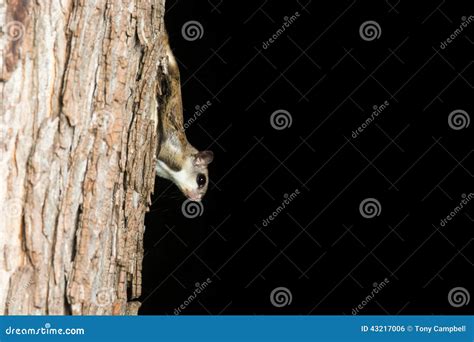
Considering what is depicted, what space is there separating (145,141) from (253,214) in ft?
9.76

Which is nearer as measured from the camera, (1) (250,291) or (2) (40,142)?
(2) (40,142)

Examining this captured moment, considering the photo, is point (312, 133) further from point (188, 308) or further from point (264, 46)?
point (188, 308)

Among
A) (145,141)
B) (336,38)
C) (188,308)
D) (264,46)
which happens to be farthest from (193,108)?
(145,141)

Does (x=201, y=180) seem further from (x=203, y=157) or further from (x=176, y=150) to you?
(x=176, y=150)

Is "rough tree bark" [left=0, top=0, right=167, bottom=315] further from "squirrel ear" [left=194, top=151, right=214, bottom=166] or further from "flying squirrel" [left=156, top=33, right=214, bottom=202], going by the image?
"squirrel ear" [left=194, top=151, right=214, bottom=166]

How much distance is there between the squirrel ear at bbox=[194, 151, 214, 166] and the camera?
4.77 meters

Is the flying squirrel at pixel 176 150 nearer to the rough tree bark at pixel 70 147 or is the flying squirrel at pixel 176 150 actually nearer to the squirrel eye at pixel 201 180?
the squirrel eye at pixel 201 180

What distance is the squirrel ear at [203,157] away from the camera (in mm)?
4766

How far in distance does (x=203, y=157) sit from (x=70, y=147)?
2.27m

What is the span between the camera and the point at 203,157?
4.79 m

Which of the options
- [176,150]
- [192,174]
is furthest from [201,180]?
[176,150]

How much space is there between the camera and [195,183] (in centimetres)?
488

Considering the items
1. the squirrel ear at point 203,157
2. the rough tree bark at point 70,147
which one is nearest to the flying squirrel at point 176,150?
the squirrel ear at point 203,157

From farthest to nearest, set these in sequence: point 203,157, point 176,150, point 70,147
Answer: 1. point 203,157
2. point 176,150
3. point 70,147
